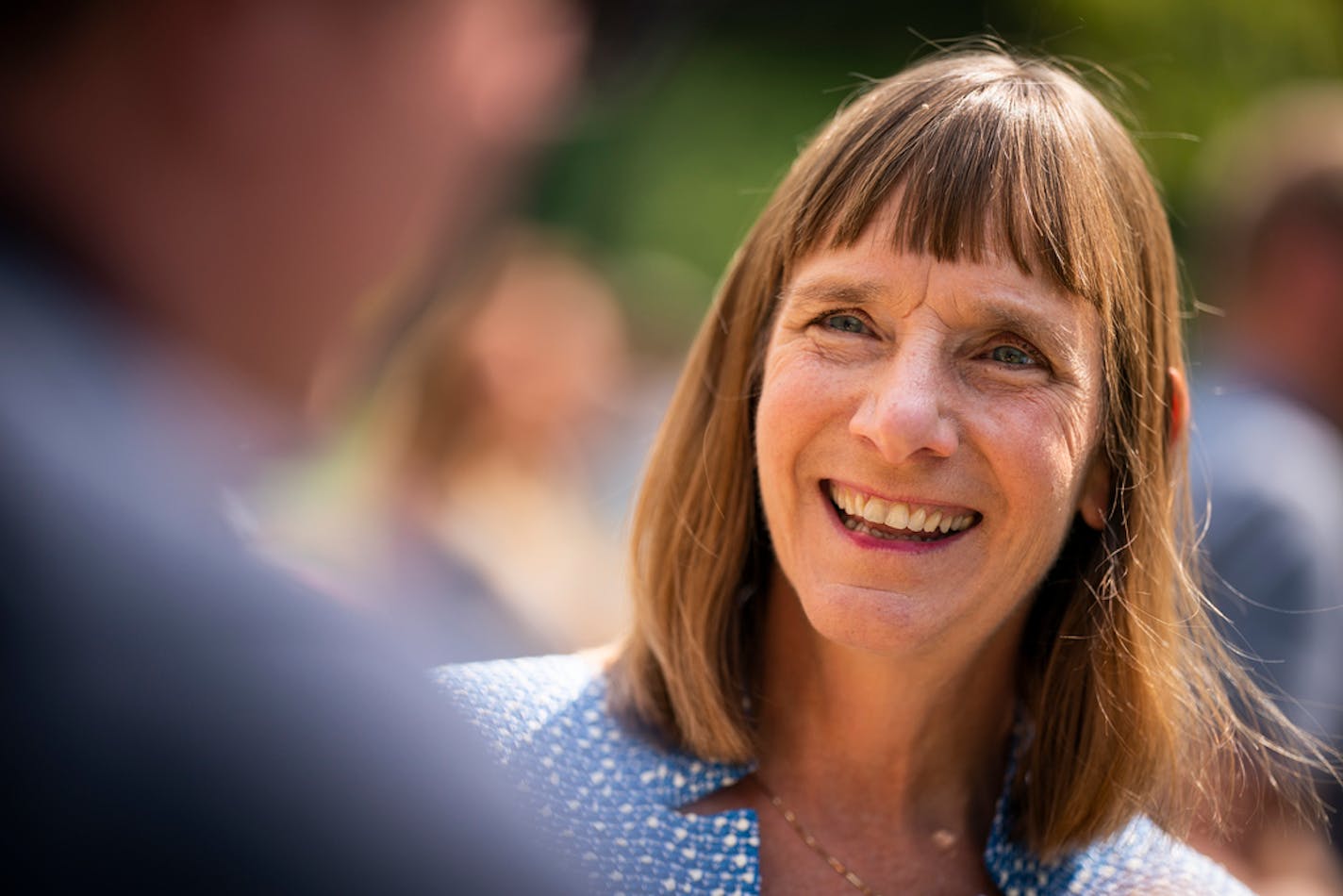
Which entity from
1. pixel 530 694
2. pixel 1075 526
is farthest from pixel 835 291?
pixel 530 694

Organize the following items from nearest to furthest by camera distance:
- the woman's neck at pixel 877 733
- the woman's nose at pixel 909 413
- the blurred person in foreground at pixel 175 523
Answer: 1. the blurred person in foreground at pixel 175 523
2. the woman's nose at pixel 909 413
3. the woman's neck at pixel 877 733

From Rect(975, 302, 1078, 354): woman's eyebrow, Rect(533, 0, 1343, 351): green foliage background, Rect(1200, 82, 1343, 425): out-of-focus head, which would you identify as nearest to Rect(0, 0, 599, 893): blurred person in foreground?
Rect(975, 302, 1078, 354): woman's eyebrow

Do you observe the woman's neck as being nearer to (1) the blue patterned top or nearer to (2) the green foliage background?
(1) the blue patterned top

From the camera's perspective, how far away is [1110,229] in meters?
2.03

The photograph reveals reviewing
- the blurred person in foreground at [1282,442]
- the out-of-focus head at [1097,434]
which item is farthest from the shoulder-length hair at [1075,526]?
the blurred person in foreground at [1282,442]

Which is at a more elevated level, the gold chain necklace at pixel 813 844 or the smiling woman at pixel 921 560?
the smiling woman at pixel 921 560

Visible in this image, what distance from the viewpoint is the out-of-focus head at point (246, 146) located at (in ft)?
2.66

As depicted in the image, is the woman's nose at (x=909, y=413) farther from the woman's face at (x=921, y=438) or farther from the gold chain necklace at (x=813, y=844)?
the gold chain necklace at (x=813, y=844)

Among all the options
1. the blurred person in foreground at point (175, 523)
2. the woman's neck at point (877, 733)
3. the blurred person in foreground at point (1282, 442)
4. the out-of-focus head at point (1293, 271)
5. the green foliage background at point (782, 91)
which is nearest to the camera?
the blurred person in foreground at point (175, 523)

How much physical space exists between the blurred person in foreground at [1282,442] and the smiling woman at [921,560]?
0.64 metres

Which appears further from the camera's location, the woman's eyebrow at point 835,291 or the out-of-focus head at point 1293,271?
the out-of-focus head at point 1293,271

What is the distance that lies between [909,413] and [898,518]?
17 centimetres

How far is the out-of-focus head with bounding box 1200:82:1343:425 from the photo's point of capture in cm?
373

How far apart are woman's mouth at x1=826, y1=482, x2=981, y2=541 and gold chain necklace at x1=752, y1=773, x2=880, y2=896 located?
1.56 ft
